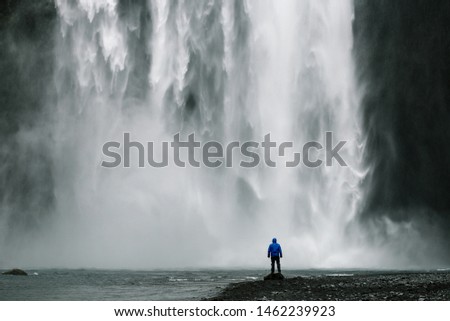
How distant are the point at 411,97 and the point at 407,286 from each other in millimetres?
36883

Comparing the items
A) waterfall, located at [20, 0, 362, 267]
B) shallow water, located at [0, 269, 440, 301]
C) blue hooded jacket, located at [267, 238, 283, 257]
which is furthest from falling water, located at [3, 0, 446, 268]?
blue hooded jacket, located at [267, 238, 283, 257]

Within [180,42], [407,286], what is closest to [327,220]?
[180,42]

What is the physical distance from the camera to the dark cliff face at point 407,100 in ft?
181

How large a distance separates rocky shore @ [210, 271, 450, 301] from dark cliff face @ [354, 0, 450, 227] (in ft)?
90.0

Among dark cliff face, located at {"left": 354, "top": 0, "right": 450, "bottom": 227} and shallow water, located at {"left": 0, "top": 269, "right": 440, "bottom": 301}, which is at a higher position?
dark cliff face, located at {"left": 354, "top": 0, "right": 450, "bottom": 227}

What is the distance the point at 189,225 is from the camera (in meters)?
48.9

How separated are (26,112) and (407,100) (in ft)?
108

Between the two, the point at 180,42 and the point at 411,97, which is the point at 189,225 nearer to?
the point at 180,42

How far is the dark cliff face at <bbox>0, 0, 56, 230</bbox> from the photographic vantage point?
61.1 metres

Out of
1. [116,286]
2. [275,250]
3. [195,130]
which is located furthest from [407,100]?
[116,286]

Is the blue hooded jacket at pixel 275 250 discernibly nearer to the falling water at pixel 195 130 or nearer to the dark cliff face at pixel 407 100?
the falling water at pixel 195 130

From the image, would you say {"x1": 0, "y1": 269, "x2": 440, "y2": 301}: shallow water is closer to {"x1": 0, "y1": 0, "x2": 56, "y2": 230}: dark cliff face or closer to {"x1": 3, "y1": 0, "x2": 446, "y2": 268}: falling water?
{"x1": 3, "y1": 0, "x2": 446, "y2": 268}: falling water

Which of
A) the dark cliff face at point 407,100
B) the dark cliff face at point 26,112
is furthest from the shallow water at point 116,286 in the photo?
the dark cliff face at point 26,112

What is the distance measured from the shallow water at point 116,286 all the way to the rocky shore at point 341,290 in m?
1.53
